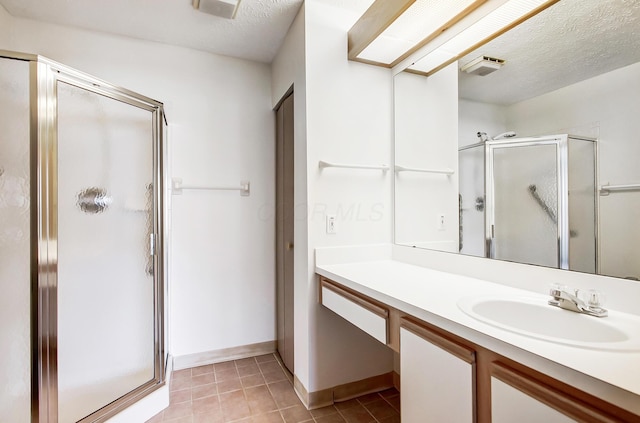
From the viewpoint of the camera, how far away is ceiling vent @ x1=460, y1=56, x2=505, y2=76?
1.49 meters

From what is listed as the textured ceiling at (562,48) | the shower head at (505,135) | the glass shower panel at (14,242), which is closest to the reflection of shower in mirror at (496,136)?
the shower head at (505,135)

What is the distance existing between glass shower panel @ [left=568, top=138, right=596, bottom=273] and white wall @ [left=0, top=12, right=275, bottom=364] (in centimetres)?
199

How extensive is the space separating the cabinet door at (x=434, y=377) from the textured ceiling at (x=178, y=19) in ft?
6.22

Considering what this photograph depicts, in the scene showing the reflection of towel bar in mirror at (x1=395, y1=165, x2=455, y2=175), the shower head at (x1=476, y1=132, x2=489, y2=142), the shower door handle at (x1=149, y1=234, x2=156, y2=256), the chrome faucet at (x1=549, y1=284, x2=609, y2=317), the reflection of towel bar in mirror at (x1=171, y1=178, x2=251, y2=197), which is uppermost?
the shower head at (x1=476, y1=132, x2=489, y2=142)

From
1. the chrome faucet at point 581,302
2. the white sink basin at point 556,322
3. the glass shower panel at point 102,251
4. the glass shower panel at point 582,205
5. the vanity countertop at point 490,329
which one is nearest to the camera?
the vanity countertop at point 490,329

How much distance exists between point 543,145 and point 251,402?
207 centimetres

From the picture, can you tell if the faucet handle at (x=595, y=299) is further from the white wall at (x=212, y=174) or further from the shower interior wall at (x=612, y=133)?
the white wall at (x=212, y=174)

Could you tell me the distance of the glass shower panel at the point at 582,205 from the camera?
107 cm

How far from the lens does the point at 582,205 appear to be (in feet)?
3.64

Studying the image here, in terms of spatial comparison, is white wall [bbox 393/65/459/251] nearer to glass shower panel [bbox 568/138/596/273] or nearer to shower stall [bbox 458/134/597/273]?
shower stall [bbox 458/134/597/273]

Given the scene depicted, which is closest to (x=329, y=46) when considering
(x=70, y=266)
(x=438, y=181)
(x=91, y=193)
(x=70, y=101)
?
(x=438, y=181)

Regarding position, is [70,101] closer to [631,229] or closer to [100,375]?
[100,375]

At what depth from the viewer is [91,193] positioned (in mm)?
1609

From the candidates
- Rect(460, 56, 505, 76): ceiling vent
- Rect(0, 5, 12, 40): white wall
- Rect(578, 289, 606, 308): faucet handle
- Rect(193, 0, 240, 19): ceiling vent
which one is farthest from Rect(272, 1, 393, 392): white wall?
Rect(0, 5, 12, 40): white wall
